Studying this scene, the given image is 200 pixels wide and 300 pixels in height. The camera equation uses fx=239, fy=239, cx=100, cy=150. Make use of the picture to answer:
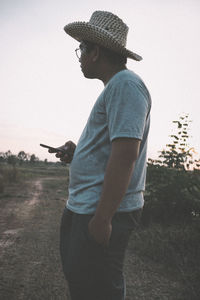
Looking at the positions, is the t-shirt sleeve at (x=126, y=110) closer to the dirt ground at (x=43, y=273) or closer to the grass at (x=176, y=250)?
the dirt ground at (x=43, y=273)

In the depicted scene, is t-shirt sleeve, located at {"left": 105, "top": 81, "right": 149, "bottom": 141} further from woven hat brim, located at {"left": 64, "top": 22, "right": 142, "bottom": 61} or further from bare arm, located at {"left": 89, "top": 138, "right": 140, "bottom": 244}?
woven hat brim, located at {"left": 64, "top": 22, "right": 142, "bottom": 61}

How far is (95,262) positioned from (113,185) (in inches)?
17.2

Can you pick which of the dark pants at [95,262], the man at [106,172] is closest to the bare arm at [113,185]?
the man at [106,172]

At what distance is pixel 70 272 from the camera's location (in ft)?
4.24

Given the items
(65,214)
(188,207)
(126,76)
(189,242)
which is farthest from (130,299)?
(126,76)

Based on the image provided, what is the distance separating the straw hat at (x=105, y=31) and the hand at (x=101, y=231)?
0.99m

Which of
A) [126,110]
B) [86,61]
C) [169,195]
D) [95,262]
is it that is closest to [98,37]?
[86,61]

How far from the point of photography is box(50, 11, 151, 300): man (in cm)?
113

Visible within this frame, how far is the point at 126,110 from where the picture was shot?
1.17 m

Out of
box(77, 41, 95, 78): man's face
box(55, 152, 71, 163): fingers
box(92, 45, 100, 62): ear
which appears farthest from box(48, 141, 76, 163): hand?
box(92, 45, 100, 62): ear

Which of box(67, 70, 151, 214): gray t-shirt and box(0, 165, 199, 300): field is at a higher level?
box(67, 70, 151, 214): gray t-shirt

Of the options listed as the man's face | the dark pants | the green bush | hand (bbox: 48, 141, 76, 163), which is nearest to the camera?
the dark pants

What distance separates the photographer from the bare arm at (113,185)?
112cm

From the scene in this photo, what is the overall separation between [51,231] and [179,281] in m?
2.96
